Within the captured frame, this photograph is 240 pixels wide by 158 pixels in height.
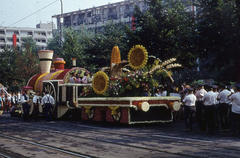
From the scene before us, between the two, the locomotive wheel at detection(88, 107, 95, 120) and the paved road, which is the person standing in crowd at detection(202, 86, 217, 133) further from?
the locomotive wheel at detection(88, 107, 95, 120)

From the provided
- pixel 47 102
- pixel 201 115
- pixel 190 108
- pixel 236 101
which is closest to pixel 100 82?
pixel 47 102

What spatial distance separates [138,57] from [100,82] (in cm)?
213

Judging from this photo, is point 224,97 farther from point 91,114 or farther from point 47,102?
point 47,102

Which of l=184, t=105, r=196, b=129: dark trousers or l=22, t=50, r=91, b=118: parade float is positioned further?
l=22, t=50, r=91, b=118: parade float

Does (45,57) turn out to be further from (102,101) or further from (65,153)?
(65,153)

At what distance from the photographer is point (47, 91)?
776 inches

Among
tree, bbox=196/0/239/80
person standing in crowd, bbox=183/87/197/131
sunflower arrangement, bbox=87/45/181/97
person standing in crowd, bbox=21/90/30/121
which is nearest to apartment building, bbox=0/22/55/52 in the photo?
person standing in crowd, bbox=21/90/30/121

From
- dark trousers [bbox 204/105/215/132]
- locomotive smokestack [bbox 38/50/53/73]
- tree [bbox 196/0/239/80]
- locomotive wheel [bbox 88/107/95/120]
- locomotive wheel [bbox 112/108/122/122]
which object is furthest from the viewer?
locomotive smokestack [bbox 38/50/53/73]

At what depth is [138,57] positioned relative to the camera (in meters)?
15.2

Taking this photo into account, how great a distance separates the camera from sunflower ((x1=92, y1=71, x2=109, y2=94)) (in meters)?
15.4

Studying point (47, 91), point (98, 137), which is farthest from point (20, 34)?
point (98, 137)

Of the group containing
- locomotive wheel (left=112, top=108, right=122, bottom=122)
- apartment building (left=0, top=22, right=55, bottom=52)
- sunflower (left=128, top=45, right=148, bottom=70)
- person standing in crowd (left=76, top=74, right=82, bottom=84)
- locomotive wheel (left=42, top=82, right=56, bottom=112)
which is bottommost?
locomotive wheel (left=112, top=108, right=122, bottom=122)

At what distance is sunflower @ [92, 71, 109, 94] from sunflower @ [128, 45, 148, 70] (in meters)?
1.39

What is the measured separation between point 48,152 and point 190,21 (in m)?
14.3
